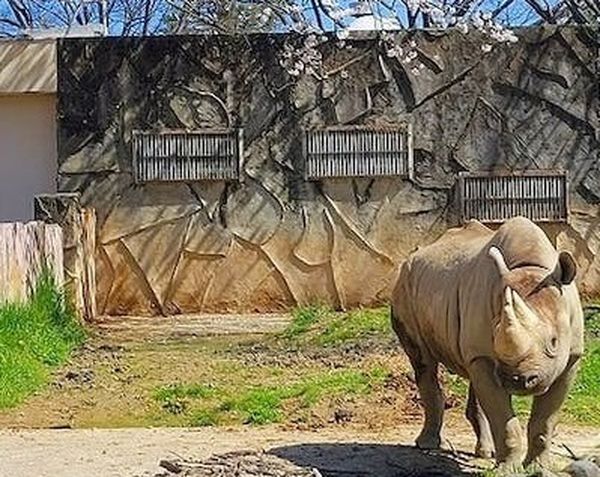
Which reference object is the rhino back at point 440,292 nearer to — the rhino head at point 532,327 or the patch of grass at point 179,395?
the rhino head at point 532,327

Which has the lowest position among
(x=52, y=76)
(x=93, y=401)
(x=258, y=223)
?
(x=93, y=401)

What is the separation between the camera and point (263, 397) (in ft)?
30.8

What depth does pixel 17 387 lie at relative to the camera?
Result: 1004 cm

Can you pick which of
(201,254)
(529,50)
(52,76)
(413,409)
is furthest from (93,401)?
(529,50)

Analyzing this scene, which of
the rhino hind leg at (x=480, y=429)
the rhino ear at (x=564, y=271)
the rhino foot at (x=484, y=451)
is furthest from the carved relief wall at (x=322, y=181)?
the rhino ear at (x=564, y=271)

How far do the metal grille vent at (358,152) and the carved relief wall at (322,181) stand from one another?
11 centimetres

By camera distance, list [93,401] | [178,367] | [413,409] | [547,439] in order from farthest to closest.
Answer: [178,367] < [93,401] < [413,409] < [547,439]

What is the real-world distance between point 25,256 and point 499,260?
7129 millimetres

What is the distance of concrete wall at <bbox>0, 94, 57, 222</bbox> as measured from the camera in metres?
15.9

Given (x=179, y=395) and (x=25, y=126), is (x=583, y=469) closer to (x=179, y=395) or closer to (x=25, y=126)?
(x=179, y=395)

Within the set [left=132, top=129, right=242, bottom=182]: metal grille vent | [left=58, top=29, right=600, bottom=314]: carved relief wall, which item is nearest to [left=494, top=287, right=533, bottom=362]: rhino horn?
[left=58, top=29, right=600, bottom=314]: carved relief wall

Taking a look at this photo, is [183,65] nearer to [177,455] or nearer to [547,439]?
[177,455]

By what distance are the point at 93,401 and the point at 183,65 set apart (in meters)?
6.39

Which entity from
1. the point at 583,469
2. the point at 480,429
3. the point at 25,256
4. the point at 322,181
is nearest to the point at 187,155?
the point at 322,181
